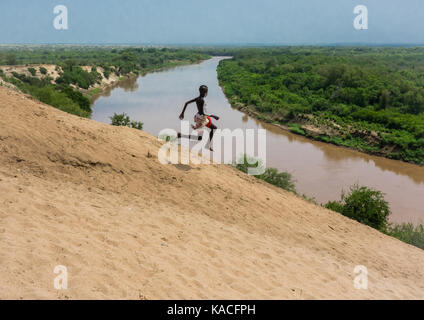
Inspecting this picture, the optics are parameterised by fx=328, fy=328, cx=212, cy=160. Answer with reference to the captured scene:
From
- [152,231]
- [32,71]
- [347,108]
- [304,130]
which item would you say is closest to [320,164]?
[304,130]

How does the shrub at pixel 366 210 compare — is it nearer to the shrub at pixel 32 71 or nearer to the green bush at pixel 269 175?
the green bush at pixel 269 175

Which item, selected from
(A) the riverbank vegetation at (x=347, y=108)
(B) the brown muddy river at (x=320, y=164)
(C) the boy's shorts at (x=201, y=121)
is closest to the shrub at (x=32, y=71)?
(B) the brown muddy river at (x=320, y=164)

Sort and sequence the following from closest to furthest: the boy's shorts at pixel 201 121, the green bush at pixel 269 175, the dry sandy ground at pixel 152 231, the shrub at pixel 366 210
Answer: the dry sandy ground at pixel 152 231
the boy's shorts at pixel 201 121
the shrub at pixel 366 210
the green bush at pixel 269 175

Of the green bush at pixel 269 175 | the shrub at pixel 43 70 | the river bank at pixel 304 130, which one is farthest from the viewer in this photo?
the shrub at pixel 43 70

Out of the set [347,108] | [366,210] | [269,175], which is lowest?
[366,210]

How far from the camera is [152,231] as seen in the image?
16.5 feet

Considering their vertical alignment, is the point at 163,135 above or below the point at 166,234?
above

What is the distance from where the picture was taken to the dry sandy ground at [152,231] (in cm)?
376

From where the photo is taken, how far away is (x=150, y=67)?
8638 cm

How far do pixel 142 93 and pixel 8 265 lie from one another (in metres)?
43.7

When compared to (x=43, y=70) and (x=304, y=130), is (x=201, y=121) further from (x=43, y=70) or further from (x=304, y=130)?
(x=43, y=70)

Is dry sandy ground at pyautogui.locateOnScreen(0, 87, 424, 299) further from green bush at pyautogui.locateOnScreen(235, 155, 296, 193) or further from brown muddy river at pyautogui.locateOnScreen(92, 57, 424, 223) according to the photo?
brown muddy river at pyautogui.locateOnScreen(92, 57, 424, 223)

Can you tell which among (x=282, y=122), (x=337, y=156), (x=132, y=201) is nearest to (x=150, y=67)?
(x=282, y=122)
